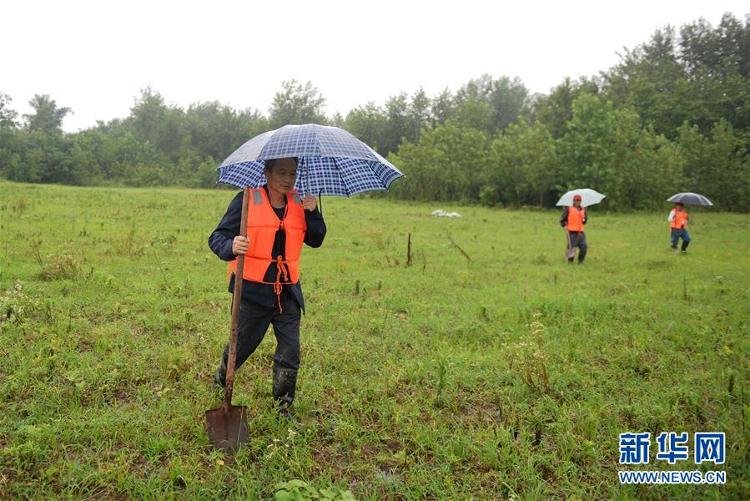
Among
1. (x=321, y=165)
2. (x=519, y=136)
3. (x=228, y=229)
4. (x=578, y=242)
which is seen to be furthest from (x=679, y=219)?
(x=519, y=136)

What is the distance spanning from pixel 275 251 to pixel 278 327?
61cm

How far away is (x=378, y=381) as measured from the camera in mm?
5062

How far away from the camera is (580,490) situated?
3.46m

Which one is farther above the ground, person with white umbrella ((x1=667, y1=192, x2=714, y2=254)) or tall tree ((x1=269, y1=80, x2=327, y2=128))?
tall tree ((x1=269, y1=80, x2=327, y2=128))

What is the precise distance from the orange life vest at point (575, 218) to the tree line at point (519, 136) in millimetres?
22122

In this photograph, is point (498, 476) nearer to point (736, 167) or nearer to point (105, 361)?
point (105, 361)

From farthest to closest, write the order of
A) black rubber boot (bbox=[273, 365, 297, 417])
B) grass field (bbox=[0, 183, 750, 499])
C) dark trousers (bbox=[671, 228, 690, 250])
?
dark trousers (bbox=[671, 228, 690, 250]) → black rubber boot (bbox=[273, 365, 297, 417]) → grass field (bbox=[0, 183, 750, 499])

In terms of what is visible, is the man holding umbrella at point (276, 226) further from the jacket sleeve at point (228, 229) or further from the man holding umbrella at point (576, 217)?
the man holding umbrella at point (576, 217)

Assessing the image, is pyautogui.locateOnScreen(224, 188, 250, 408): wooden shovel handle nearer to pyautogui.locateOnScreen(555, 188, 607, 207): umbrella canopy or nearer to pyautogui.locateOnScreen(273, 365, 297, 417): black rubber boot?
pyautogui.locateOnScreen(273, 365, 297, 417): black rubber boot

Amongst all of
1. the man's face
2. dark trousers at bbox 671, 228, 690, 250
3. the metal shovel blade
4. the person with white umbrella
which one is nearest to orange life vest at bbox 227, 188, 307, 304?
the man's face

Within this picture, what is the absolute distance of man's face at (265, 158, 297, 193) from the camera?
385cm

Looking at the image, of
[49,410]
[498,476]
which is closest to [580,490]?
[498,476]

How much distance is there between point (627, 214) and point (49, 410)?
32867 mm

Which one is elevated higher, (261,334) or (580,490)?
(261,334)
